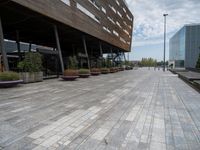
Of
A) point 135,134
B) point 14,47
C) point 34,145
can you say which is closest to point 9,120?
point 34,145

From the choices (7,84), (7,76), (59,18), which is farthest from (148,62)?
(7,84)

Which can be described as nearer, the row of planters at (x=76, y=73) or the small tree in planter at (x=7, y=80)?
the small tree in planter at (x=7, y=80)

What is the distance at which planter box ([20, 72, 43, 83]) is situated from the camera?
16.3 meters

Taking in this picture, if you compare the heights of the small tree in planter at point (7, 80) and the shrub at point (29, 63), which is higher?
the shrub at point (29, 63)

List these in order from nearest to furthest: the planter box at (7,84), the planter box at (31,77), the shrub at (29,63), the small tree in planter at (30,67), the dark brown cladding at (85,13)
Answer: the planter box at (7,84) < the planter box at (31,77) < the small tree in planter at (30,67) < the shrub at (29,63) < the dark brown cladding at (85,13)

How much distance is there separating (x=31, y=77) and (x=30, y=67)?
873 millimetres

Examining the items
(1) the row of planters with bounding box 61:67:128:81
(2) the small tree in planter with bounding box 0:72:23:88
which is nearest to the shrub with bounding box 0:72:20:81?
(2) the small tree in planter with bounding box 0:72:23:88

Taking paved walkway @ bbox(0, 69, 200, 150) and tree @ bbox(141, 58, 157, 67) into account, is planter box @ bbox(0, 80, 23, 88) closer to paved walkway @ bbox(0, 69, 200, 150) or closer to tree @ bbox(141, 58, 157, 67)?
paved walkway @ bbox(0, 69, 200, 150)

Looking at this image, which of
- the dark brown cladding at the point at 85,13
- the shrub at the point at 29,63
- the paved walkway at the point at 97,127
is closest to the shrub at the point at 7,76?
the shrub at the point at 29,63

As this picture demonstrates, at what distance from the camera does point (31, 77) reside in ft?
56.2

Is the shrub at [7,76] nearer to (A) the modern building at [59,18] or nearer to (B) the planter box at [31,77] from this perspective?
(B) the planter box at [31,77]

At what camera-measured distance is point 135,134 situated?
190 inches

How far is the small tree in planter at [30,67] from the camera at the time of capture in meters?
16.6

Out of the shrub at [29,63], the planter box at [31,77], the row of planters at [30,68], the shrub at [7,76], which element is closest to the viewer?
the shrub at [7,76]
